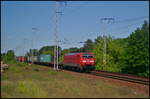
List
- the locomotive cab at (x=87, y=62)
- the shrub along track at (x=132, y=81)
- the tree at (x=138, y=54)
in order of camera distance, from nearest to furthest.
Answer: the shrub along track at (x=132, y=81)
the locomotive cab at (x=87, y=62)
the tree at (x=138, y=54)

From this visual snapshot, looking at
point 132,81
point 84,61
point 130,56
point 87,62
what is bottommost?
point 132,81

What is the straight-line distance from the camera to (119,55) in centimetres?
6775

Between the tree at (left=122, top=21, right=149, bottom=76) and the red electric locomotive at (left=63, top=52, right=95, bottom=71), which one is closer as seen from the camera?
the red electric locomotive at (left=63, top=52, right=95, bottom=71)

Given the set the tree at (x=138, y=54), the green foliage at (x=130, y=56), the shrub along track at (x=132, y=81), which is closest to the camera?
the shrub along track at (x=132, y=81)

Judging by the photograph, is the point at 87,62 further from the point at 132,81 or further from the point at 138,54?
the point at 138,54

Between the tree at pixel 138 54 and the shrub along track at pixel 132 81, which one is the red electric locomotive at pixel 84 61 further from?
the tree at pixel 138 54

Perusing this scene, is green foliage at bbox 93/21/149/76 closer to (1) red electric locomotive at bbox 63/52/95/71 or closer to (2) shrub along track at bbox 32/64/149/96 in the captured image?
(1) red electric locomotive at bbox 63/52/95/71

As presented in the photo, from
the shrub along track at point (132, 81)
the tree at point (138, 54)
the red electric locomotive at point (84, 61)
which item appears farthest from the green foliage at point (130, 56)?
the shrub along track at point (132, 81)

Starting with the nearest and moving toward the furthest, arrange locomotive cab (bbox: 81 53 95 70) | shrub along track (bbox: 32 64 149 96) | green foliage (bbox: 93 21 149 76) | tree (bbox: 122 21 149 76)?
shrub along track (bbox: 32 64 149 96), locomotive cab (bbox: 81 53 95 70), tree (bbox: 122 21 149 76), green foliage (bbox: 93 21 149 76)

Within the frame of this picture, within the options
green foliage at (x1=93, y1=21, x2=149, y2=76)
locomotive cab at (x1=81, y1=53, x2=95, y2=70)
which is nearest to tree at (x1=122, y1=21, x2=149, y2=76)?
green foliage at (x1=93, y1=21, x2=149, y2=76)

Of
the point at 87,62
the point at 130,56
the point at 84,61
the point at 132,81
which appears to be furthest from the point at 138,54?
the point at 132,81

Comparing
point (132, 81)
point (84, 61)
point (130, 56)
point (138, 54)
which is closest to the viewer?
point (132, 81)

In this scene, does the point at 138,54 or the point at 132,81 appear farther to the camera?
the point at 138,54

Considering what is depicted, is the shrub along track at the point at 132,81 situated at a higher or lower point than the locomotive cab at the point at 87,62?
lower
